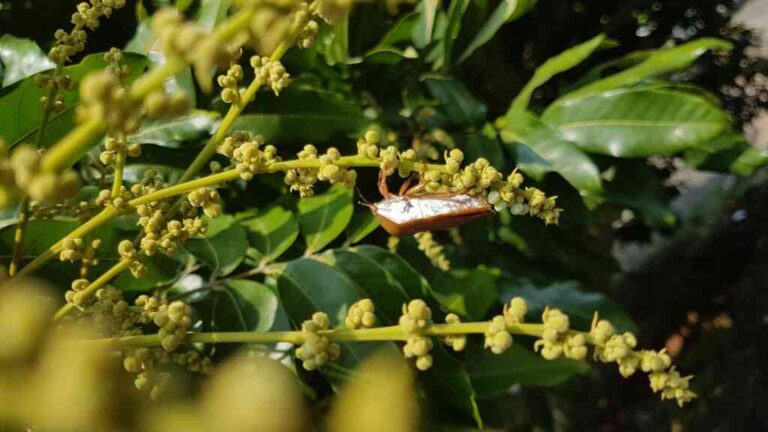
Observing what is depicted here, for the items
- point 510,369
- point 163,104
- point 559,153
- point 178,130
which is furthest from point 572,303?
point 163,104

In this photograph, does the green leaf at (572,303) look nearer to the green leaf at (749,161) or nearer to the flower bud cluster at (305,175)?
the green leaf at (749,161)

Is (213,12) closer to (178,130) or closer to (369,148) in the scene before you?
(178,130)

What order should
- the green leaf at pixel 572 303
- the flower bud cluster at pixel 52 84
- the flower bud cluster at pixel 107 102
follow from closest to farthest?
the flower bud cluster at pixel 107 102, the flower bud cluster at pixel 52 84, the green leaf at pixel 572 303

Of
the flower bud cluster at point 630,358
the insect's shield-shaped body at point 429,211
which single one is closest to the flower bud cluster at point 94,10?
the insect's shield-shaped body at point 429,211

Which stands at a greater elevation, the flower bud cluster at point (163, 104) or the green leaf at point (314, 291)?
the flower bud cluster at point (163, 104)

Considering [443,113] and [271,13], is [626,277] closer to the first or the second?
[443,113]

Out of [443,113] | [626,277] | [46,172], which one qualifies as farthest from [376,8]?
[626,277]
